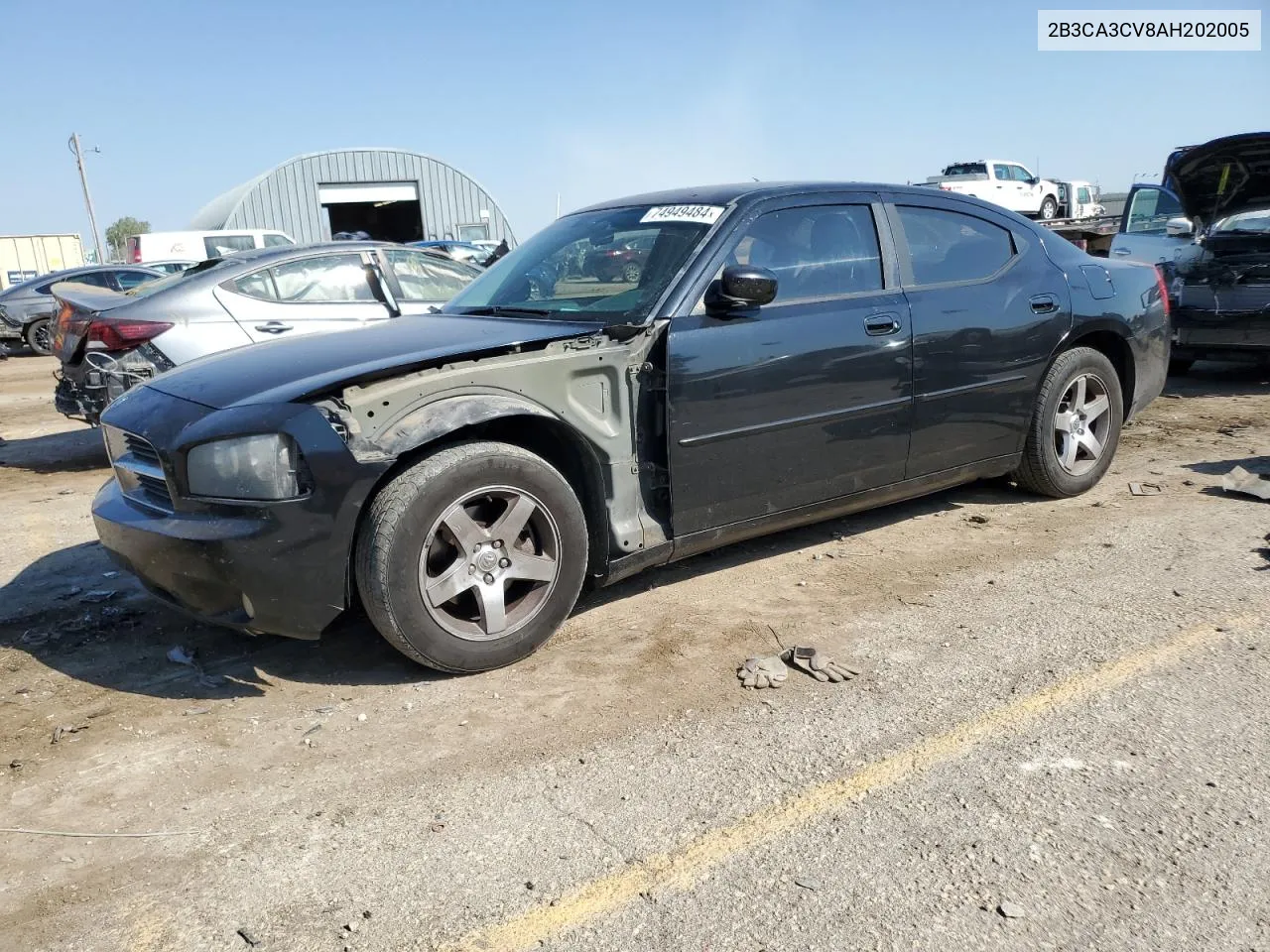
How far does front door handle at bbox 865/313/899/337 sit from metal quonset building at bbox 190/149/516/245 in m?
31.5

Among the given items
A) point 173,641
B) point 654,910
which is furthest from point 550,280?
point 654,910

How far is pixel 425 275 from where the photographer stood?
766 cm

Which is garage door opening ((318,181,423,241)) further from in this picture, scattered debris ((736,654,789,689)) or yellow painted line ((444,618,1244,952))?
yellow painted line ((444,618,1244,952))

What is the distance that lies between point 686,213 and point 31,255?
152ft

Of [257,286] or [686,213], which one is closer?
[686,213]

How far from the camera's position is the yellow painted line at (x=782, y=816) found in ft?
7.27

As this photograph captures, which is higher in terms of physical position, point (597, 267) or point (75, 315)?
point (597, 267)

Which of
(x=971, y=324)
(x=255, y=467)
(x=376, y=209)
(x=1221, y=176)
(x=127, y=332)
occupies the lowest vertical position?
(x=255, y=467)

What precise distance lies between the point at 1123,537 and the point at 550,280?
295 centimetres

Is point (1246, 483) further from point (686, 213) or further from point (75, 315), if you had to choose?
point (75, 315)

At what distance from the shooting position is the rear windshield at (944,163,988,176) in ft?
104

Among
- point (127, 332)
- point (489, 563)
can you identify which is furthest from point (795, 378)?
point (127, 332)

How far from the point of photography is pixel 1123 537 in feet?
15.6

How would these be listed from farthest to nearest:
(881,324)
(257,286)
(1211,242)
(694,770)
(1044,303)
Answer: (1211,242) → (257,286) → (1044,303) → (881,324) → (694,770)
